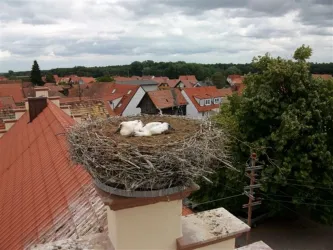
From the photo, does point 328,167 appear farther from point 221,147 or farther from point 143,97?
point 143,97

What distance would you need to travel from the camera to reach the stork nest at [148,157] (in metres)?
2.33

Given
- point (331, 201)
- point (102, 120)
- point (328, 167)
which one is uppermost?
point (102, 120)

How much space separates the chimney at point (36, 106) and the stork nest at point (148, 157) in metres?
9.43

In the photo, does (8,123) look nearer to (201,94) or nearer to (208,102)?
(201,94)

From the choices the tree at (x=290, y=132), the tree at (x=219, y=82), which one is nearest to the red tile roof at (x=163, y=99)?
the tree at (x=290, y=132)

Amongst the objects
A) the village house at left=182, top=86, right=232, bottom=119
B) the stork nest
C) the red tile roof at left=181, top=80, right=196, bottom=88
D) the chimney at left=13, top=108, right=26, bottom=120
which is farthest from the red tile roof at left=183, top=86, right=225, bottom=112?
the stork nest

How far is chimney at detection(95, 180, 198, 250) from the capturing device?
2482 millimetres

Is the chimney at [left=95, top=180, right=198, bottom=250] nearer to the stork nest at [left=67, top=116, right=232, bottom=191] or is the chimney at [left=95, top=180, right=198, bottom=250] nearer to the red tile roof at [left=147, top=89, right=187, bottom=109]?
the stork nest at [left=67, top=116, right=232, bottom=191]

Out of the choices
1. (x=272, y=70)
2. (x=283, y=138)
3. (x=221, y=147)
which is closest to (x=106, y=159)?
(x=221, y=147)

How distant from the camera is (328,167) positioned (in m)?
11.3

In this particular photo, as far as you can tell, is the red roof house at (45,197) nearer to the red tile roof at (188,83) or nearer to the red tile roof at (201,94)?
the red tile roof at (201,94)

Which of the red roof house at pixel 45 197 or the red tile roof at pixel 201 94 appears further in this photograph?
the red tile roof at pixel 201 94

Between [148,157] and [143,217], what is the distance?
22.6 inches

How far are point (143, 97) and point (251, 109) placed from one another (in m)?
24.4
